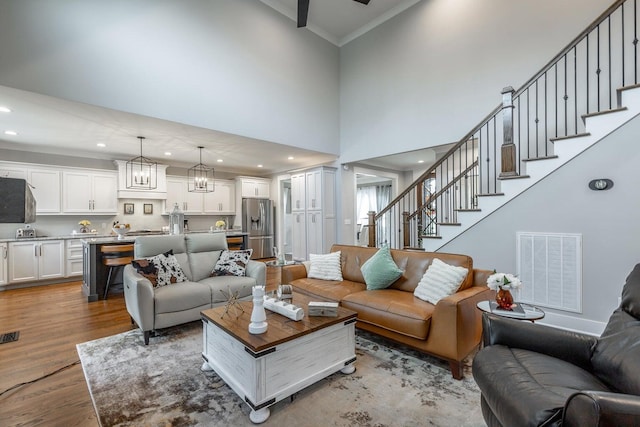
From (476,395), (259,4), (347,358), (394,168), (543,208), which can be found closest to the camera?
(476,395)

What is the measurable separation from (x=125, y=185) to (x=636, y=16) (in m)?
8.48

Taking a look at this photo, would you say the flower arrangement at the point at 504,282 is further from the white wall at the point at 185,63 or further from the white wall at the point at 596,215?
the white wall at the point at 185,63

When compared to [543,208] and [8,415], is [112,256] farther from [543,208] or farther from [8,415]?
[543,208]

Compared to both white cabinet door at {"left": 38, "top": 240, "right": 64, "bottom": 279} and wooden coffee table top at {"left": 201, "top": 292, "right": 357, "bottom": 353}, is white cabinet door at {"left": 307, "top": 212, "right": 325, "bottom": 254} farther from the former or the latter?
white cabinet door at {"left": 38, "top": 240, "right": 64, "bottom": 279}

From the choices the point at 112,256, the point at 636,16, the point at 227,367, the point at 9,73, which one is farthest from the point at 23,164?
the point at 636,16

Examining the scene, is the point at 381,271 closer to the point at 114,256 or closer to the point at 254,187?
the point at 114,256

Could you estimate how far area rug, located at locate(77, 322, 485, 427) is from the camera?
175 cm

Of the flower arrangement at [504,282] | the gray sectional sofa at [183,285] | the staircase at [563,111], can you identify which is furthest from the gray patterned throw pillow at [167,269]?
the staircase at [563,111]

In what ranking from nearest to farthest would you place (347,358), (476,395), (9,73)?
(476,395), (347,358), (9,73)

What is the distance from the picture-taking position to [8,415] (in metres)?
1.83

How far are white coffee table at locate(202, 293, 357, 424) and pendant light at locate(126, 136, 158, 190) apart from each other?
536 centimetres

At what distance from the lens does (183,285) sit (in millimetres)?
3240

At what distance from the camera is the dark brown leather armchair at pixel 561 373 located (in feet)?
3.11

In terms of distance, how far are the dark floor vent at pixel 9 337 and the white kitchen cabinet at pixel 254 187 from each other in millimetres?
5359
